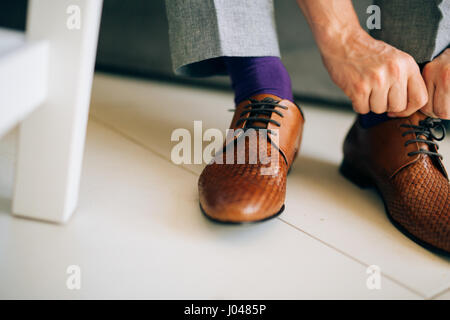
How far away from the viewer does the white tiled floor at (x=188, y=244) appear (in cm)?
48

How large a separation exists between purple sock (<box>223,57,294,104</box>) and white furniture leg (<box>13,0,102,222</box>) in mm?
289

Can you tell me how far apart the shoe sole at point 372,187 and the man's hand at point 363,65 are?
0.45 feet

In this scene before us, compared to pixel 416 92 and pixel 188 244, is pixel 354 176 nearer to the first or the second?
pixel 416 92

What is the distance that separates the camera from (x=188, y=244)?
21.6 inches

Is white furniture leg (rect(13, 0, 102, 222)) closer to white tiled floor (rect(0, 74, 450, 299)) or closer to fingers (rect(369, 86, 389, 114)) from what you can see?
white tiled floor (rect(0, 74, 450, 299))

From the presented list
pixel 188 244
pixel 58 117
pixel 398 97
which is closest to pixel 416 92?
pixel 398 97

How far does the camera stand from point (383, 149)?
0.69 meters

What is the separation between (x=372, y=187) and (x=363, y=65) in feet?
0.83

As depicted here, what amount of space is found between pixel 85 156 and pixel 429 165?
586mm

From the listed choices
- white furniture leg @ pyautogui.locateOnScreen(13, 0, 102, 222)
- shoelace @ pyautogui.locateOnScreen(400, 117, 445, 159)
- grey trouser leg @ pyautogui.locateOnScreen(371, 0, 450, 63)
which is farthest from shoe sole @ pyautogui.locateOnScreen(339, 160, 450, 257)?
white furniture leg @ pyautogui.locateOnScreen(13, 0, 102, 222)

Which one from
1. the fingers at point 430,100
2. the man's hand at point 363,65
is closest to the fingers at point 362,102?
the man's hand at point 363,65

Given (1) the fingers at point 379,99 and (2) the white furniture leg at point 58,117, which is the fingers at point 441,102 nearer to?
(1) the fingers at point 379,99
